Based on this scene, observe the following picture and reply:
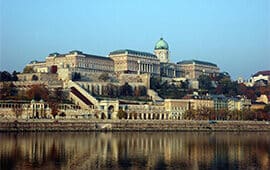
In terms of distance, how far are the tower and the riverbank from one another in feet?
127

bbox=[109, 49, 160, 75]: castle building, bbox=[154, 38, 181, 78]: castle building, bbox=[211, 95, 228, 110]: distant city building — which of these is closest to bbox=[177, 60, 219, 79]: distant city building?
bbox=[154, 38, 181, 78]: castle building

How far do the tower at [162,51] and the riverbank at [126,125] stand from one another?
38.9 m

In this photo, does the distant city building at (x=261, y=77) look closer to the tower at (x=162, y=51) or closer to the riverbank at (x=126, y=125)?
the tower at (x=162, y=51)

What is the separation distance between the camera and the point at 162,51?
95.9m

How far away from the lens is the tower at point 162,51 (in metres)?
95.4

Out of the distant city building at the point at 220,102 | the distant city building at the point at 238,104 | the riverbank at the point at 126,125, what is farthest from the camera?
the distant city building at the point at 238,104

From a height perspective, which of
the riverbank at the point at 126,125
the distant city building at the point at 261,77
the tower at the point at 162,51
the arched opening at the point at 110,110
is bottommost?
the riverbank at the point at 126,125

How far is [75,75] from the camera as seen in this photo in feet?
227

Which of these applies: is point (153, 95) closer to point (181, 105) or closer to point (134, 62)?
point (181, 105)

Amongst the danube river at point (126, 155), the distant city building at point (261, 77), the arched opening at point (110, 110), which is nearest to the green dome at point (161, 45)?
the distant city building at point (261, 77)

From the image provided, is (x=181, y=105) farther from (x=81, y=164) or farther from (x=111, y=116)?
(x=81, y=164)

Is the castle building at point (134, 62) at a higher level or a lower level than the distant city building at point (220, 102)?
higher

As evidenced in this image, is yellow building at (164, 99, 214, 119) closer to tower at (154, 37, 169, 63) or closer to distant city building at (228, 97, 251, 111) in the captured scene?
distant city building at (228, 97, 251, 111)

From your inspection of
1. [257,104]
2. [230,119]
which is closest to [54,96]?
[230,119]
